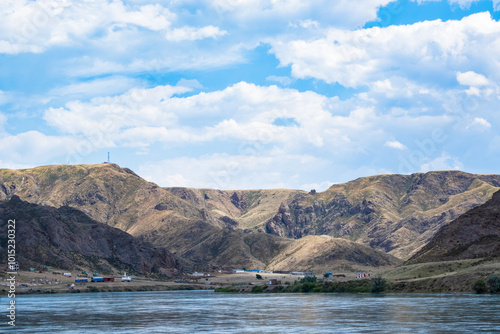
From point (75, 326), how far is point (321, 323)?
34076 millimetres

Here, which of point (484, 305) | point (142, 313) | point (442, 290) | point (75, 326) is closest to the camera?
point (75, 326)

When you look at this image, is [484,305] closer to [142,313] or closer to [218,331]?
[218,331]

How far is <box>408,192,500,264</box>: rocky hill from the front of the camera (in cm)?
16488

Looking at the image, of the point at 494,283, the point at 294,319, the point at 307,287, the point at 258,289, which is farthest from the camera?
the point at 258,289

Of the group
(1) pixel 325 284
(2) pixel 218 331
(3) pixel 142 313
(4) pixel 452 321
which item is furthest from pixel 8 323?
(1) pixel 325 284

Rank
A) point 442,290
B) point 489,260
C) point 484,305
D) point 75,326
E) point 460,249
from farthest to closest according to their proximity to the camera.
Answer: point 460,249 → point 489,260 → point 442,290 → point 484,305 → point 75,326

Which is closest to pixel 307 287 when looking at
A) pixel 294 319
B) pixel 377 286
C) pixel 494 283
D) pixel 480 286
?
pixel 377 286

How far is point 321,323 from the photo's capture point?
79.5 metres

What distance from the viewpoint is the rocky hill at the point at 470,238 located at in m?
165

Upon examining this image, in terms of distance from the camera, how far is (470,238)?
17525cm

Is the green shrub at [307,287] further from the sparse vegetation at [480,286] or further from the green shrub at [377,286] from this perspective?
the sparse vegetation at [480,286]

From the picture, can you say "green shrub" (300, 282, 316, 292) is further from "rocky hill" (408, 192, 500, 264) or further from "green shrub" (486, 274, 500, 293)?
"green shrub" (486, 274, 500, 293)

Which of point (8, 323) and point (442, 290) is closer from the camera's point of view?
point (8, 323)

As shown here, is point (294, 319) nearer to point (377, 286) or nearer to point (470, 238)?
point (377, 286)
